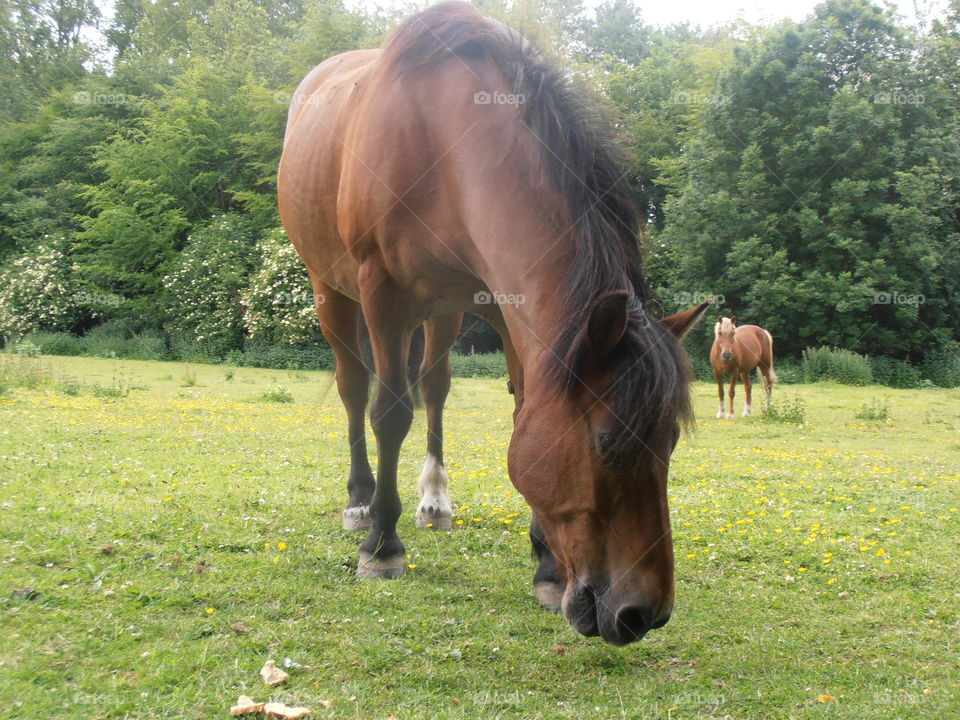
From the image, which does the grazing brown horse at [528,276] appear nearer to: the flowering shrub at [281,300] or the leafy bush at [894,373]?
the flowering shrub at [281,300]

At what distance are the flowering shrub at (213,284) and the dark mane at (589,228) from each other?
82.9 feet

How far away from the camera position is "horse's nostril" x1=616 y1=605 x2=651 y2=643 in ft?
7.79

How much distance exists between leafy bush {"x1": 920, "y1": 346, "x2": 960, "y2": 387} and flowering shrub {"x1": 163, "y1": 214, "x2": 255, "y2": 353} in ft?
79.4

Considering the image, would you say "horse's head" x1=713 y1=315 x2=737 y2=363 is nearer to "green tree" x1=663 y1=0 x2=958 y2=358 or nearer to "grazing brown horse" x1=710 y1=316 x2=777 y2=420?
"grazing brown horse" x1=710 y1=316 x2=777 y2=420

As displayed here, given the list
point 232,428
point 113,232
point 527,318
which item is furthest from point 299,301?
point 527,318

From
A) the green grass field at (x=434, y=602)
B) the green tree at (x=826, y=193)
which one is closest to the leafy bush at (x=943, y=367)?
the green tree at (x=826, y=193)

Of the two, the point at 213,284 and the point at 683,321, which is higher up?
the point at 213,284

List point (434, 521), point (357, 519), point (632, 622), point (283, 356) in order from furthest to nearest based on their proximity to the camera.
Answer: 1. point (283, 356)
2. point (434, 521)
3. point (357, 519)
4. point (632, 622)

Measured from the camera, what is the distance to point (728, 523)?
533cm

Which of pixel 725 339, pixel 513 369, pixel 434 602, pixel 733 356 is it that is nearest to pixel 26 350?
pixel 725 339

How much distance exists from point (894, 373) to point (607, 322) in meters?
25.1

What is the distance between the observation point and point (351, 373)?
18.2 feet

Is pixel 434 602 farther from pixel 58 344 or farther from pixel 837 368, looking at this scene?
pixel 58 344

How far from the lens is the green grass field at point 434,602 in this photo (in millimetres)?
2650
